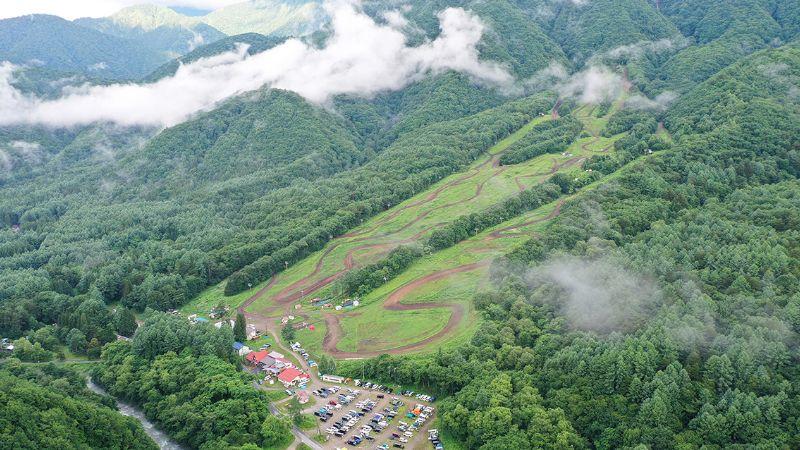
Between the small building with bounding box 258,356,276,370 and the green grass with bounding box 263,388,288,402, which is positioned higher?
the green grass with bounding box 263,388,288,402

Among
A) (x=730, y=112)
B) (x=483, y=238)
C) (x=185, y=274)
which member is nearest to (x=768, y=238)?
(x=483, y=238)

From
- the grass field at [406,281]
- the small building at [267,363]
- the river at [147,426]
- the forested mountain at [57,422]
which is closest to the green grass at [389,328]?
the grass field at [406,281]

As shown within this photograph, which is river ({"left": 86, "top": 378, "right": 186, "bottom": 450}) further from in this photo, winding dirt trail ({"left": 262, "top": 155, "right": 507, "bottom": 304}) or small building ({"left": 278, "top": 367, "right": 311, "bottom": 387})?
winding dirt trail ({"left": 262, "top": 155, "right": 507, "bottom": 304})

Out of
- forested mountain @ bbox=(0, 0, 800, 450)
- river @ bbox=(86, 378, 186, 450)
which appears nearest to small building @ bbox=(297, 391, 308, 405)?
forested mountain @ bbox=(0, 0, 800, 450)

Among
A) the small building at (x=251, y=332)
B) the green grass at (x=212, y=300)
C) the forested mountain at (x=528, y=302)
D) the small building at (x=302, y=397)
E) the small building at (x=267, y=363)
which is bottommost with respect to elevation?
the green grass at (x=212, y=300)

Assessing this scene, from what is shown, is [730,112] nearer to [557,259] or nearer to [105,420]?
[557,259]

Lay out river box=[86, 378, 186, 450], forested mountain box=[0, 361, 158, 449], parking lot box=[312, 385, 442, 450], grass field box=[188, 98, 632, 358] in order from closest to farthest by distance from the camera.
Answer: forested mountain box=[0, 361, 158, 449] → parking lot box=[312, 385, 442, 450] → river box=[86, 378, 186, 450] → grass field box=[188, 98, 632, 358]

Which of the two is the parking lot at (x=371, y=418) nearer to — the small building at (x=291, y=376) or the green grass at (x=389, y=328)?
the small building at (x=291, y=376)
